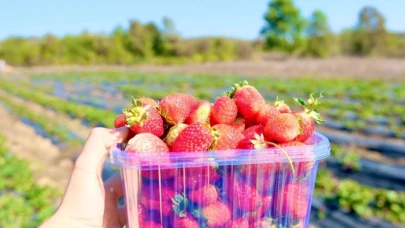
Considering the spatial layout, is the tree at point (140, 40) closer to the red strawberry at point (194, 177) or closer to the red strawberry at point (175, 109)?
the red strawberry at point (175, 109)

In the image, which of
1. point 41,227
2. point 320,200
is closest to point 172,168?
point 41,227

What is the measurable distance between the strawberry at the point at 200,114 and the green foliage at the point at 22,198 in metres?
3.98

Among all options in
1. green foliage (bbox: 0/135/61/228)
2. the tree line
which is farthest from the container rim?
the tree line

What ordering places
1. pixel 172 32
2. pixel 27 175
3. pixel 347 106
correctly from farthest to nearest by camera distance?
pixel 172 32
pixel 347 106
pixel 27 175

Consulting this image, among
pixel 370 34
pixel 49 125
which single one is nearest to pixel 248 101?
pixel 49 125

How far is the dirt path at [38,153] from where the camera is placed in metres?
6.11

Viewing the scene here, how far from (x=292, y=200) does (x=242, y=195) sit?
158 millimetres

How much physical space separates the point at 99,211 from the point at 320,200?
12.8 feet

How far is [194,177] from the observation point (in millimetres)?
1119

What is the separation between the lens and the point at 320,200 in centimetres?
476

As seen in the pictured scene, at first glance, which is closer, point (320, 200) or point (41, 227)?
point (41, 227)

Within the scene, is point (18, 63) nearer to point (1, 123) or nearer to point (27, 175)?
point (1, 123)

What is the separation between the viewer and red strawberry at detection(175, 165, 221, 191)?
1.12 meters

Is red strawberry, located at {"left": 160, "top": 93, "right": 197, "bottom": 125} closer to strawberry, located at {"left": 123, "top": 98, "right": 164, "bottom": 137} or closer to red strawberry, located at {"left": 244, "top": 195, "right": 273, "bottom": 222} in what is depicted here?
strawberry, located at {"left": 123, "top": 98, "right": 164, "bottom": 137}
